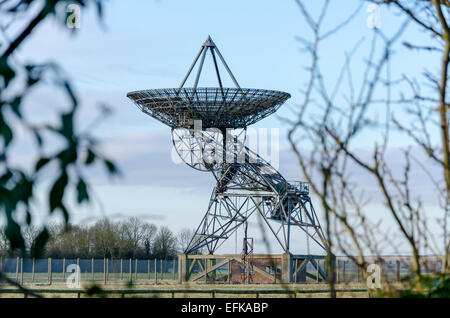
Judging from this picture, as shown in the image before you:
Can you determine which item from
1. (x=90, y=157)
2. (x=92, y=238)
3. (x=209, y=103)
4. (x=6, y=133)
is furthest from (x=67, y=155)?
(x=209, y=103)

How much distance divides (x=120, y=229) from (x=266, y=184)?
35.5 metres

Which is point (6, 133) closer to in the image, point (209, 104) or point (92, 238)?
point (92, 238)

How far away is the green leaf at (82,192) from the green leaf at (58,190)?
0.16 ft

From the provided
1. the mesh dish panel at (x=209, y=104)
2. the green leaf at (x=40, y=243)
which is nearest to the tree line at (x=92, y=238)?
the green leaf at (x=40, y=243)

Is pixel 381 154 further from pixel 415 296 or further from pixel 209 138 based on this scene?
pixel 209 138

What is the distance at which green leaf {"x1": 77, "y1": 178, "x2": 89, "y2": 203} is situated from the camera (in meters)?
2.73

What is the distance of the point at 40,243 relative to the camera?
2.93 metres

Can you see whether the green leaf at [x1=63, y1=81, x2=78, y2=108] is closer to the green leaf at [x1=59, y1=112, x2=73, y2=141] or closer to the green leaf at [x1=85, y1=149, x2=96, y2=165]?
the green leaf at [x1=59, y1=112, x2=73, y2=141]

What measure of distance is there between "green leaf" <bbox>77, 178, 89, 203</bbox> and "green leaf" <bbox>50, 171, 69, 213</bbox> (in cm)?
5

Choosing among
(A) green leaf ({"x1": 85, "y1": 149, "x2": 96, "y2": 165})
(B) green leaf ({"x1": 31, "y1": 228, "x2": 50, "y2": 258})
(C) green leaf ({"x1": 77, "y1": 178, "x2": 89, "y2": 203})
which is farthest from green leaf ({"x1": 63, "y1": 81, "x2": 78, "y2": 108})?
(B) green leaf ({"x1": 31, "y1": 228, "x2": 50, "y2": 258})

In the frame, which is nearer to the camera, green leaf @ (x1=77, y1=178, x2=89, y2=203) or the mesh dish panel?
green leaf @ (x1=77, y1=178, x2=89, y2=203)
